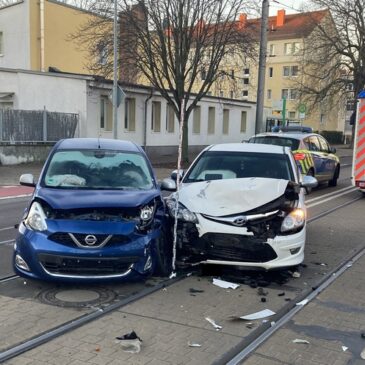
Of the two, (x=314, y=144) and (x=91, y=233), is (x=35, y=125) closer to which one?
(x=314, y=144)

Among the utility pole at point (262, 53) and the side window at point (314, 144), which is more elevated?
the utility pole at point (262, 53)

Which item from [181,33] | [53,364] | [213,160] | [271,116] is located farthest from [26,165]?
[271,116]

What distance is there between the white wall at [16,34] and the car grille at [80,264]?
101 feet

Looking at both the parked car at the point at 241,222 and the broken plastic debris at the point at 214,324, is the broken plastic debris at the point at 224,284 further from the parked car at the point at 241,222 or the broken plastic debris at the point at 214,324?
the broken plastic debris at the point at 214,324

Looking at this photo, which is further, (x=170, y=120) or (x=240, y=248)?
(x=170, y=120)

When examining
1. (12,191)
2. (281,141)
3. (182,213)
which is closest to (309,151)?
(281,141)

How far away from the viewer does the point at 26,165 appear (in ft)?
71.6

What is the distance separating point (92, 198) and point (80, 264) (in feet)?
2.73

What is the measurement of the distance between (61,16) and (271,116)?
19346mm

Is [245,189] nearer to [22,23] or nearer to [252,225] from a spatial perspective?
[252,225]

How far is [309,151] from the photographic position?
15.1 metres

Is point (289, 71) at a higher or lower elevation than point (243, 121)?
higher

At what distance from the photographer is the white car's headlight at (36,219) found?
5398 mm

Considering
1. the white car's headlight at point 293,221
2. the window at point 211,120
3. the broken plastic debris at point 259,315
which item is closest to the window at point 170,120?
the window at point 211,120
